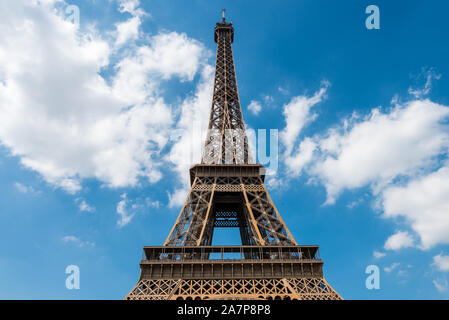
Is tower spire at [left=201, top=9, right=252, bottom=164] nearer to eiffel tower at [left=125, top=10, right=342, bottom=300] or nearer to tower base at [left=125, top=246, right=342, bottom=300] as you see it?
eiffel tower at [left=125, top=10, right=342, bottom=300]

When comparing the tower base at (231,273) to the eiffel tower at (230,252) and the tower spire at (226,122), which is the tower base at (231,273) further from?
the tower spire at (226,122)

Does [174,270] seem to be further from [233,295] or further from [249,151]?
[249,151]

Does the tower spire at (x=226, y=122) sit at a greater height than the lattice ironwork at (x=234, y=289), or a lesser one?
greater

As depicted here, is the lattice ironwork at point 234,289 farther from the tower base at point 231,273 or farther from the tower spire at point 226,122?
the tower spire at point 226,122

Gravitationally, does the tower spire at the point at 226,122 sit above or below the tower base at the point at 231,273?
above

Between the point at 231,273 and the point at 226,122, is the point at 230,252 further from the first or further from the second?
the point at 226,122

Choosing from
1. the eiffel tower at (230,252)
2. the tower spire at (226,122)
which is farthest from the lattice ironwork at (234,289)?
the tower spire at (226,122)

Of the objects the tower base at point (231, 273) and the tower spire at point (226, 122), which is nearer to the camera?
the tower base at point (231, 273)

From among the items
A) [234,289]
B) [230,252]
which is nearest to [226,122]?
[230,252]
